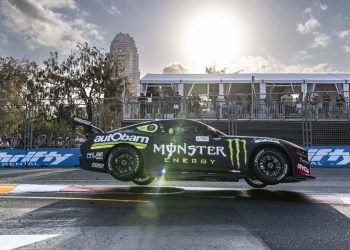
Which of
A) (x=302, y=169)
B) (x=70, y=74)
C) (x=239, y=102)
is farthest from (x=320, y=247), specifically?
(x=70, y=74)

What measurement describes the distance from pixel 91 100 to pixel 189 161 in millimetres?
9695

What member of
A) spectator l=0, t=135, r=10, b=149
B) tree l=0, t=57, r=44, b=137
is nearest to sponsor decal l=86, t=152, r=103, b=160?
spectator l=0, t=135, r=10, b=149

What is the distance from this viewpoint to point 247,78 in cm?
2211

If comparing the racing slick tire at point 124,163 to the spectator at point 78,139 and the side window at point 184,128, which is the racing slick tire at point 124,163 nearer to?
the side window at point 184,128

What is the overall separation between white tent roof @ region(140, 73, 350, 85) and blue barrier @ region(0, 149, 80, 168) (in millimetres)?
7001

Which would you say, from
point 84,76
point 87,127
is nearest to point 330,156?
point 87,127

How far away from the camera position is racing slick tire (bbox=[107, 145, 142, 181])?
8.16 m

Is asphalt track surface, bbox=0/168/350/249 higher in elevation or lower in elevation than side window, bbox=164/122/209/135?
lower

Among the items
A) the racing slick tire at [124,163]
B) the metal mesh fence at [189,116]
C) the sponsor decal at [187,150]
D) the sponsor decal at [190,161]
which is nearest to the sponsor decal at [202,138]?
the sponsor decal at [187,150]

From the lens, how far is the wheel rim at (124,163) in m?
8.20

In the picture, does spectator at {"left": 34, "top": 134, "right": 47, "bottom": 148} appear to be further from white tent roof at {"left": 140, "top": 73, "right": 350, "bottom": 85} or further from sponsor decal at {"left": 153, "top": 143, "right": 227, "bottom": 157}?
sponsor decal at {"left": 153, "top": 143, "right": 227, "bottom": 157}

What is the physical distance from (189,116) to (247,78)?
6279 mm

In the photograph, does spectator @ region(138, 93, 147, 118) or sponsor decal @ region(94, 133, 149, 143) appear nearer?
sponsor decal @ region(94, 133, 149, 143)

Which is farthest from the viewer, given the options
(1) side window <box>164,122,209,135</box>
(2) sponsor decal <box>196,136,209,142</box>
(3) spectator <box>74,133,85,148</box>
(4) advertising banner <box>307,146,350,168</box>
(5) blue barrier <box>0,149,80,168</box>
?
(3) spectator <box>74,133,85,148</box>
